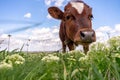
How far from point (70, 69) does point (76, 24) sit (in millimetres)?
9087

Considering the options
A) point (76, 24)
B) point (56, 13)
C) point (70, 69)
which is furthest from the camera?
point (56, 13)

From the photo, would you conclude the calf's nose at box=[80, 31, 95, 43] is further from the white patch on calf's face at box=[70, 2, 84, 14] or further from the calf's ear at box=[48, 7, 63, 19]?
the calf's ear at box=[48, 7, 63, 19]

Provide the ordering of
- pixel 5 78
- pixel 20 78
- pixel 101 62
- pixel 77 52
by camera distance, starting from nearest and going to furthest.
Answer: pixel 5 78, pixel 20 78, pixel 101 62, pixel 77 52

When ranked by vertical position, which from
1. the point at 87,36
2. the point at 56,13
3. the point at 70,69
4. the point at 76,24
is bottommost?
the point at 70,69

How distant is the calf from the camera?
11.1 m

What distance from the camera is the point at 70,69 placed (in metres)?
3.02

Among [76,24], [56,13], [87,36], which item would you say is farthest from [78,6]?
[87,36]

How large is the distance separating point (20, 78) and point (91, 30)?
904 centimetres

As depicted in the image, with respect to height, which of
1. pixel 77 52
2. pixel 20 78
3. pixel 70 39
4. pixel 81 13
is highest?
pixel 81 13

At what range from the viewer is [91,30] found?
36.3ft

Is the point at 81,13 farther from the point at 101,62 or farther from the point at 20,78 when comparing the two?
the point at 20,78

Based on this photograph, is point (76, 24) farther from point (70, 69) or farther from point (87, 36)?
point (70, 69)

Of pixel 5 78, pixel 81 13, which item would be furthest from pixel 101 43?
pixel 81 13

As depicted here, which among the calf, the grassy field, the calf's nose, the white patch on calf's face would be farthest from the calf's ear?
the grassy field
